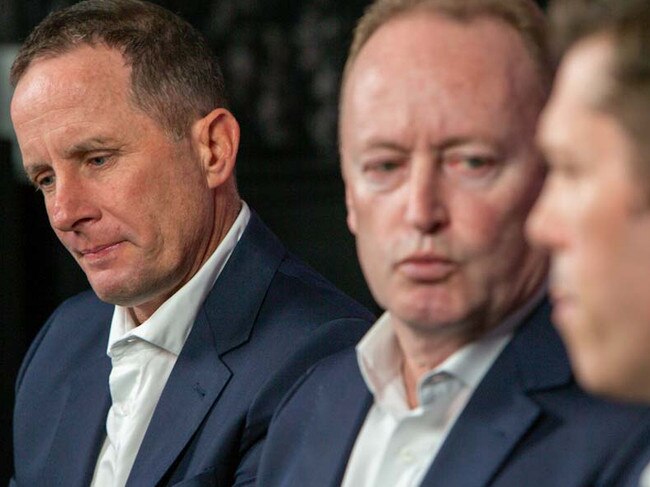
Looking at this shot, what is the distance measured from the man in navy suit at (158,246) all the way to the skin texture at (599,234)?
3.36 feet

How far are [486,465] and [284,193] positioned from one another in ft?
8.45

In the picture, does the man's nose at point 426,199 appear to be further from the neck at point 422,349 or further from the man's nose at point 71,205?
the man's nose at point 71,205

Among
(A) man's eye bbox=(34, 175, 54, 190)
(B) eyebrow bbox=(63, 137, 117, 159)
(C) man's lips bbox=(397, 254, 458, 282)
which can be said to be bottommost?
(C) man's lips bbox=(397, 254, 458, 282)

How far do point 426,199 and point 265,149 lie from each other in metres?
2.97

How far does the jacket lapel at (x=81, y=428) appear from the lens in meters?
2.46

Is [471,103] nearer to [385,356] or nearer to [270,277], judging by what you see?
[385,356]

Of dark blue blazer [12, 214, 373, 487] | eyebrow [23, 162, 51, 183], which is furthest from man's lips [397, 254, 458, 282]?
eyebrow [23, 162, 51, 183]

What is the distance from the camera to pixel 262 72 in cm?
455

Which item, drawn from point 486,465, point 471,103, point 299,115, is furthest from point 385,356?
point 299,115

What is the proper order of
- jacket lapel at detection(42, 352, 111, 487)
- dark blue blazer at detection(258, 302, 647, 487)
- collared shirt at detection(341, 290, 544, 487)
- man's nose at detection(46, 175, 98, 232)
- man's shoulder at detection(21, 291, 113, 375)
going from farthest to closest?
man's shoulder at detection(21, 291, 113, 375) < jacket lapel at detection(42, 352, 111, 487) < man's nose at detection(46, 175, 98, 232) < collared shirt at detection(341, 290, 544, 487) < dark blue blazer at detection(258, 302, 647, 487)

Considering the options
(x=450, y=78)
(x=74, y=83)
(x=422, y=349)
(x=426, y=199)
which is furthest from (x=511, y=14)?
(x=74, y=83)

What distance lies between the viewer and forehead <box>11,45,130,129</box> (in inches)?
93.0

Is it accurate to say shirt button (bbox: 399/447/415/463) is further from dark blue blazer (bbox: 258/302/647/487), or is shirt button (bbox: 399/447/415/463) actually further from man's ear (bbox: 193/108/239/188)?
man's ear (bbox: 193/108/239/188)

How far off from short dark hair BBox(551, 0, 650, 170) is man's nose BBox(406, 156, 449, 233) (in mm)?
344
